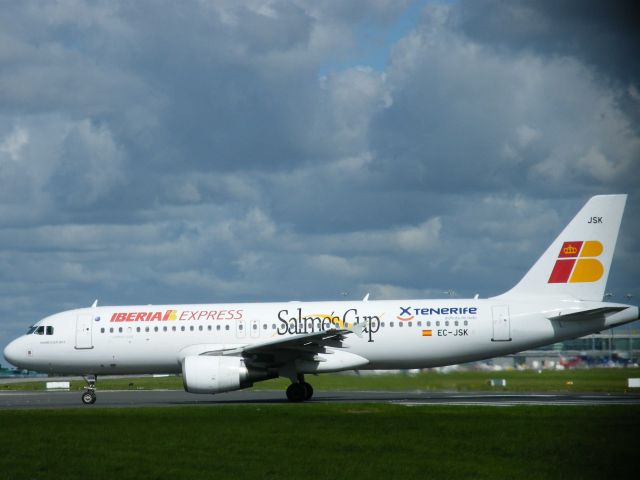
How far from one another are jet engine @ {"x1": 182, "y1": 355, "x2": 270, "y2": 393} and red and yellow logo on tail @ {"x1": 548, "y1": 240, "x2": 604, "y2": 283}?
11904 mm

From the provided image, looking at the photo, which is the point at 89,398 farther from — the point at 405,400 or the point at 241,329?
the point at 405,400

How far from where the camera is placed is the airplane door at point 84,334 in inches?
1404

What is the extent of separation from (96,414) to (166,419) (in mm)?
3182

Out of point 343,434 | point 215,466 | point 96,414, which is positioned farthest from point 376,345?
point 215,466

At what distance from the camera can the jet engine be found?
31.6m

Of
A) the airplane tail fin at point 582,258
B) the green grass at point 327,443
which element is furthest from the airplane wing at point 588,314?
the green grass at point 327,443

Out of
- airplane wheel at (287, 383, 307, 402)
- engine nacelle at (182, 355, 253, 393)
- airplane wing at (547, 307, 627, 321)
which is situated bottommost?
airplane wheel at (287, 383, 307, 402)

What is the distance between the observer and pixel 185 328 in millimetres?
35062

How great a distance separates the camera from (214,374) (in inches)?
1244

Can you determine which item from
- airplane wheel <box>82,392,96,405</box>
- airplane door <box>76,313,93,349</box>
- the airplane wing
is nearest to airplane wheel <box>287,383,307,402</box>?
airplane wheel <box>82,392,96,405</box>

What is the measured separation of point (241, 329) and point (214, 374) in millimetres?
3320

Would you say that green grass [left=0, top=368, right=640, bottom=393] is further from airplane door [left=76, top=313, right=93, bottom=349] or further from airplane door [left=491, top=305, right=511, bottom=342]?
airplane door [left=76, top=313, right=93, bottom=349]

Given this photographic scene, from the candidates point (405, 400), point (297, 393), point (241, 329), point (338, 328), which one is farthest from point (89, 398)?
point (405, 400)

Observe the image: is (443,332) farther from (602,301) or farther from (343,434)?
(343,434)
